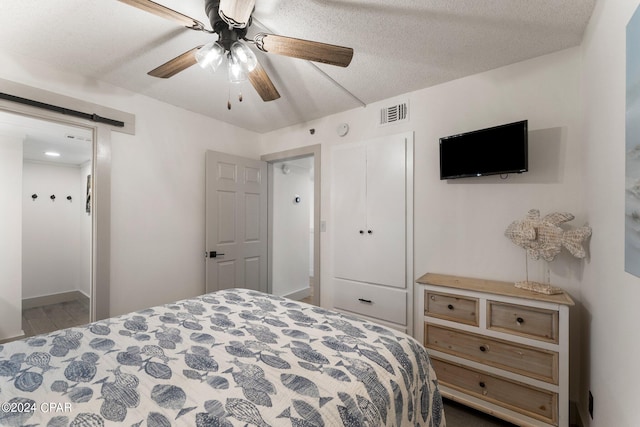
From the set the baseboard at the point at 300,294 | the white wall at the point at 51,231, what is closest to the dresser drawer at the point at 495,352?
the baseboard at the point at 300,294

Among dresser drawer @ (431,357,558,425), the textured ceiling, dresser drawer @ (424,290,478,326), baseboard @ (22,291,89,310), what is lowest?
baseboard @ (22,291,89,310)

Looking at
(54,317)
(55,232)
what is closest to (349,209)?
(54,317)

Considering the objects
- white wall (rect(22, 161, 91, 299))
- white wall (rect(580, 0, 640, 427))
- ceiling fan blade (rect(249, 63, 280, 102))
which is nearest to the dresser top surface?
white wall (rect(580, 0, 640, 427))

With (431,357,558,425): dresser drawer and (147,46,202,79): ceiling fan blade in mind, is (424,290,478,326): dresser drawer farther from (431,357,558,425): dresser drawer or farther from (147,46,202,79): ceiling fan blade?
(147,46,202,79): ceiling fan blade

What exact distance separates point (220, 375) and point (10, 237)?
12.2 ft

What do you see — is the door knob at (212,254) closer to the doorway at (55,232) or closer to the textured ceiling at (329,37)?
the textured ceiling at (329,37)

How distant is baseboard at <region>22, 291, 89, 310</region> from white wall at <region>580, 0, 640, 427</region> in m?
5.91

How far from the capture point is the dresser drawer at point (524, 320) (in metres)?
1.63

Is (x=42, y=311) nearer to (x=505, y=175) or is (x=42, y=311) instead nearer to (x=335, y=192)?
(x=335, y=192)

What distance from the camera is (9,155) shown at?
309 centimetres

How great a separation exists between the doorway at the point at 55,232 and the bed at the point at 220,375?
3.16 meters

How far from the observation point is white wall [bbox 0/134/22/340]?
298cm

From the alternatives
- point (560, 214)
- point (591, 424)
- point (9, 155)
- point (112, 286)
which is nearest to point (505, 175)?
point (560, 214)

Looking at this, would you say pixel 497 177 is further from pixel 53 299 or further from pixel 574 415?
pixel 53 299
